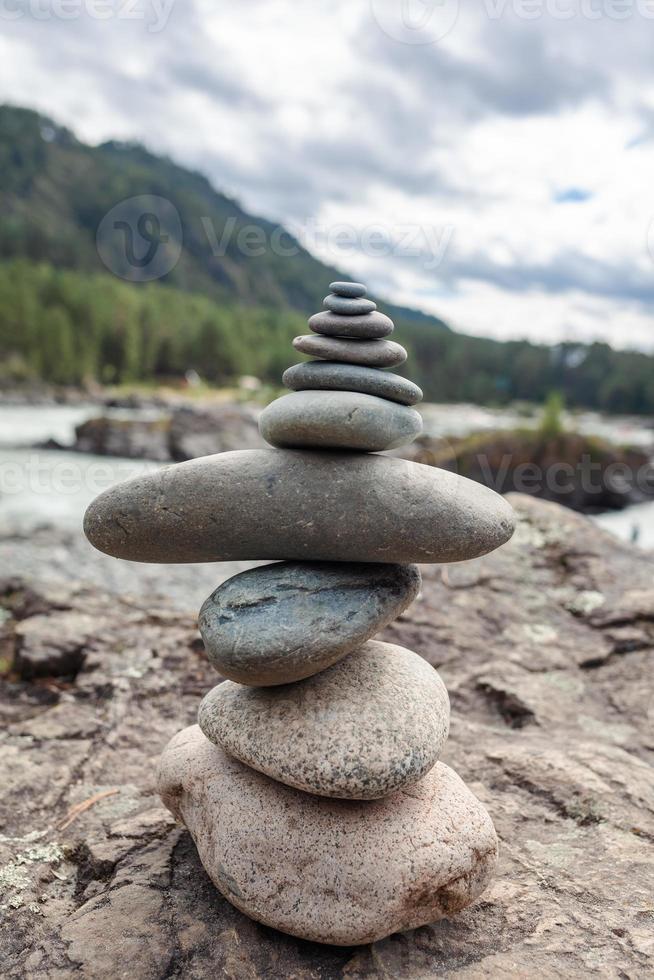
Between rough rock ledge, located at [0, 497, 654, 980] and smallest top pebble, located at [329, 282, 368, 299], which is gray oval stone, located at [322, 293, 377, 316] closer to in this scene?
smallest top pebble, located at [329, 282, 368, 299]

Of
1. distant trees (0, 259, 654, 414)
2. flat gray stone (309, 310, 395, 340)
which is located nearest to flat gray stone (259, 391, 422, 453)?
flat gray stone (309, 310, 395, 340)

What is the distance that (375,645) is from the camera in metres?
5.04

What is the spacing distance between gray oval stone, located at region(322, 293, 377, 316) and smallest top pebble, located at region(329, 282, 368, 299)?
5 cm

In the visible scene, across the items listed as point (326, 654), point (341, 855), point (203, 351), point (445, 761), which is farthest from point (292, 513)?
point (203, 351)

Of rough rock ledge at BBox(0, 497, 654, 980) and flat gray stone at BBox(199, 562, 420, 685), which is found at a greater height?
flat gray stone at BBox(199, 562, 420, 685)

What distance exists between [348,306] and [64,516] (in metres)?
16.1

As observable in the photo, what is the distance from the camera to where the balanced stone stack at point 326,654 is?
3.99m

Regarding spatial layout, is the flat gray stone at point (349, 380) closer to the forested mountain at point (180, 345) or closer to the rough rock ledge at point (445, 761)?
the rough rock ledge at point (445, 761)

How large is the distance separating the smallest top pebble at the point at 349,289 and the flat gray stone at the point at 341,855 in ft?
10.6

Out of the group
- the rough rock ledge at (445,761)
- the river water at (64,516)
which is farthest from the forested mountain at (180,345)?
the rough rock ledge at (445,761)

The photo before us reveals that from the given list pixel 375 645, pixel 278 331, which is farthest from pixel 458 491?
pixel 278 331

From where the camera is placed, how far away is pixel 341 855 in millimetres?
3992

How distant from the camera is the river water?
10414 mm

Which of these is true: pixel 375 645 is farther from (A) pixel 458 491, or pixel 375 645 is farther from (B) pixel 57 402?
(B) pixel 57 402
